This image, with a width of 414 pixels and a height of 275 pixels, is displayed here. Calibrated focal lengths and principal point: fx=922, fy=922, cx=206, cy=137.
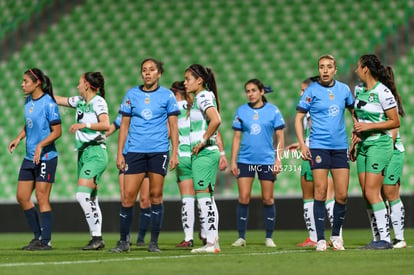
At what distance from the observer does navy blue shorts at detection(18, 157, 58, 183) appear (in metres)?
10.8

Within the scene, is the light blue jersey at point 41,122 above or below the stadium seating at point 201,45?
below

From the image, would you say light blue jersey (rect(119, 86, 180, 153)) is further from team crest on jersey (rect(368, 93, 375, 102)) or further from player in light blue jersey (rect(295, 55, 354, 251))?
team crest on jersey (rect(368, 93, 375, 102))

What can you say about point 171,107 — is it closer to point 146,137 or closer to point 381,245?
point 146,137

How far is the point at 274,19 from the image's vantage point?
22578 millimetres

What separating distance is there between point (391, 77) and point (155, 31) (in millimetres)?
13518

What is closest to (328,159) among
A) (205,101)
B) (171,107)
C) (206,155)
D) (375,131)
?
(375,131)

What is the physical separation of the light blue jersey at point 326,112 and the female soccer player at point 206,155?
3.12ft

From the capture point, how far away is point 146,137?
969 centimetres

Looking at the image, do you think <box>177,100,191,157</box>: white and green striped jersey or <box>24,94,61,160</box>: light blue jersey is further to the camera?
<box>177,100,191,157</box>: white and green striped jersey

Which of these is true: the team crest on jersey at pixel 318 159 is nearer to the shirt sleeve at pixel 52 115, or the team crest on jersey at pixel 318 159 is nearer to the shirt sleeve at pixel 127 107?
the shirt sleeve at pixel 127 107

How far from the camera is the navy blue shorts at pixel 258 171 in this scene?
39.2 ft

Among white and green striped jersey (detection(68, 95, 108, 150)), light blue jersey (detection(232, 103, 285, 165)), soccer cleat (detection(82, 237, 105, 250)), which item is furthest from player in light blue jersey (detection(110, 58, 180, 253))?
light blue jersey (detection(232, 103, 285, 165))

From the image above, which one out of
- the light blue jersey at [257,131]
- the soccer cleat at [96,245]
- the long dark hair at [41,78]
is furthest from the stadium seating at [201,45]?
the soccer cleat at [96,245]

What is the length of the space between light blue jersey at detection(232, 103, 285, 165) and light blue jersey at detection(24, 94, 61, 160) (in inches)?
103
